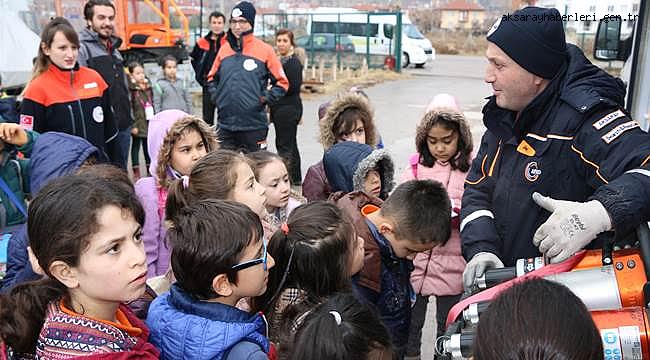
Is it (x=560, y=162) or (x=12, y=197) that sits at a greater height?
(x=560, y=162)

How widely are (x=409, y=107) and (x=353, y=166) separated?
9.86 m

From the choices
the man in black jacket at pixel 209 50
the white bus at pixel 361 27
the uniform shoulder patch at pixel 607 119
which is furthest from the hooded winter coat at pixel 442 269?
the white bus at pixel 361 27

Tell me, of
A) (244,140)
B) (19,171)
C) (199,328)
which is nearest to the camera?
(199,328)

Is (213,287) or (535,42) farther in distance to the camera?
(535,42)

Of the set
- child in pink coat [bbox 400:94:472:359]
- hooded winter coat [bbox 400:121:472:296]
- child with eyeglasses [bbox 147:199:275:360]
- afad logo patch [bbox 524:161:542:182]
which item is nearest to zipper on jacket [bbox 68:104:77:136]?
child in pink coat [bbox 400:94:472:359]

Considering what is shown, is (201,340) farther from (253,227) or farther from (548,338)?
(548,338)

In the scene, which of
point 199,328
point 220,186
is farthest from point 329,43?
point 199,328

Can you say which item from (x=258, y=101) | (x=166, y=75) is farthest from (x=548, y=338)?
(x=166, y=75)

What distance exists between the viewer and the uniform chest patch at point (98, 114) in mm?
4578

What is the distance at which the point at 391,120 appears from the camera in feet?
37.9

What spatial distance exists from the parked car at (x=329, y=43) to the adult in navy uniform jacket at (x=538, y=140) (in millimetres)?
16338

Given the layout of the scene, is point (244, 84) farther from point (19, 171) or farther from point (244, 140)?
point (19, 171)

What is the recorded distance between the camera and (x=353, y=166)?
130 inches

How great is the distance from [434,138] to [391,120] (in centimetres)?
823
